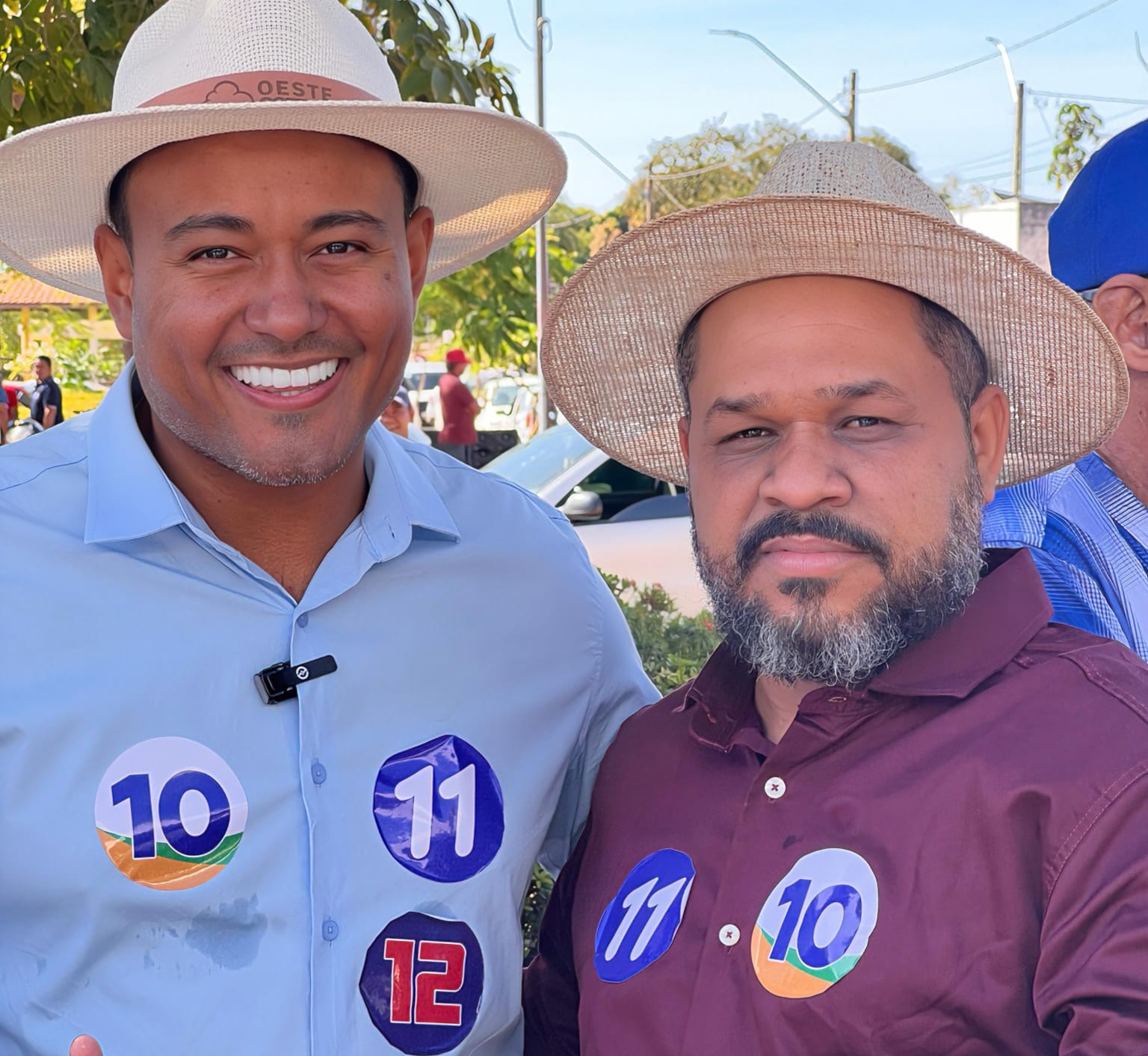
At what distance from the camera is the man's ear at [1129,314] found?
96.7 inches

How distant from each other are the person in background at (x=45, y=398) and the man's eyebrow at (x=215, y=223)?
19.6 metres

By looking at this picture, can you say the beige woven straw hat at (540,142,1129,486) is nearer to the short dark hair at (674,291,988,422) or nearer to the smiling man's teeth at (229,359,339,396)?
the short dark hair at (674,291,988,422)

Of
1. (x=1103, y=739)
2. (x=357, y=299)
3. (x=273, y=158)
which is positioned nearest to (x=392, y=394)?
(x=357, y=299)

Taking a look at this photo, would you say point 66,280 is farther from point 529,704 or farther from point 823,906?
point 823,906

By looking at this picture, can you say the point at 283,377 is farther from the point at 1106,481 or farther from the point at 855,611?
the point at 1106,481

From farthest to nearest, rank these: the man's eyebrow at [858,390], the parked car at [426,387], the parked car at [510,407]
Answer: the parked car at [426,387] < the parked car at [510,407] < the man's eyebrow at [858,390]

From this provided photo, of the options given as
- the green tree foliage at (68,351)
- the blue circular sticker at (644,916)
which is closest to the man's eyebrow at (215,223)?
the blue circular sticker at (644,916)

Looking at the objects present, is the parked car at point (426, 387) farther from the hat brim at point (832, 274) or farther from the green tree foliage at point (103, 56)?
the hat brim at point (832, 274)

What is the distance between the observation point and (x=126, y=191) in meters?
2.42

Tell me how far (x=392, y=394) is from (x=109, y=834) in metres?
0.95

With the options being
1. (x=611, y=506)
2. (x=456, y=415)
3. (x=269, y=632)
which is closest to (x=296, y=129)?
(x=269, y=632)

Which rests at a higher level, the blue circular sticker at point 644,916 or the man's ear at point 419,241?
the man's ear at point 419,241

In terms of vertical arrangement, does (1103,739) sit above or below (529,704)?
above

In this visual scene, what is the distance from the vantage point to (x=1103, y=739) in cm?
169
